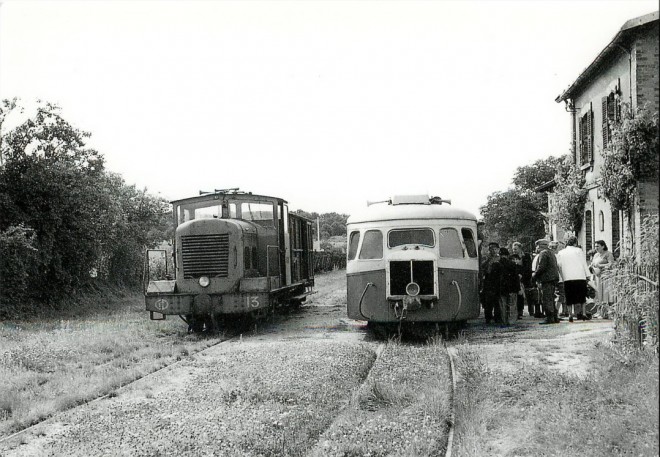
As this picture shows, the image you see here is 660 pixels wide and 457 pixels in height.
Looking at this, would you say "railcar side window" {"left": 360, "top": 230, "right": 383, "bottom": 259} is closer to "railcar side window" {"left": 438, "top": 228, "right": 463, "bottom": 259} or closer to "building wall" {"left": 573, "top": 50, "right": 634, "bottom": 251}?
"railcar side window" {"left": 438, "top": 228, "right": 463, "bottom": 259}

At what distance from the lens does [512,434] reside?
6242 mm

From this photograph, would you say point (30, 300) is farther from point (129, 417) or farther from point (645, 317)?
point (645, 317)

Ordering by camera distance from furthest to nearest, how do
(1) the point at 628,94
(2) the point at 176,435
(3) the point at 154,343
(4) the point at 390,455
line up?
(1) the point at 628,94 < (3) the point at 154,343 < (2) the point at 176,435 < (4) the point at 390,455

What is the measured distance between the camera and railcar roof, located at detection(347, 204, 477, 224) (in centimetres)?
1252

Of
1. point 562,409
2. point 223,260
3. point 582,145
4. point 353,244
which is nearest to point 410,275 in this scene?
point 353,244

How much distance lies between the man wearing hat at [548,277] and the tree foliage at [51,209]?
12.0m

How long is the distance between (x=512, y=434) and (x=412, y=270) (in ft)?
18.8

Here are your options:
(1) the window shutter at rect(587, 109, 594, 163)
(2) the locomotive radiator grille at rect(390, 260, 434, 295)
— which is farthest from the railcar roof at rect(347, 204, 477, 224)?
(1) the window shutter at rect(587, 109, 594, 163)

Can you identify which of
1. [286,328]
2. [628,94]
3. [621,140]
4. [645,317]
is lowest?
[286,328]

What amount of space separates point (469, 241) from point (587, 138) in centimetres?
816

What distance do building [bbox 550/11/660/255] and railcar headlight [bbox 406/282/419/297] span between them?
10.8 feet

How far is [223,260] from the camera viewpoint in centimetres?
1381

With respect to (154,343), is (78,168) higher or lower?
higher

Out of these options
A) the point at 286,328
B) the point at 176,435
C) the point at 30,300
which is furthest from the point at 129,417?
the point at 30,300
